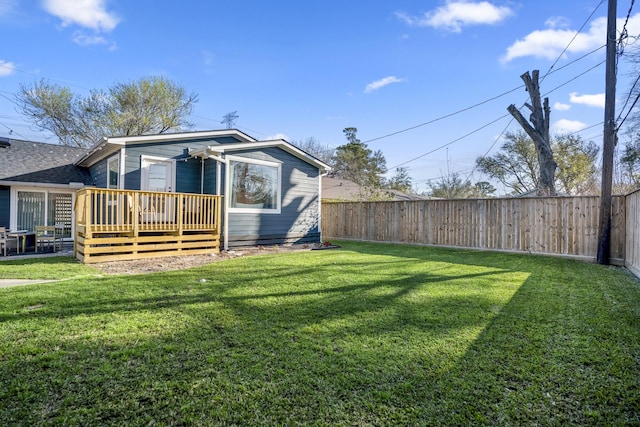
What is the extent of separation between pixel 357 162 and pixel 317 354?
25.5 meters

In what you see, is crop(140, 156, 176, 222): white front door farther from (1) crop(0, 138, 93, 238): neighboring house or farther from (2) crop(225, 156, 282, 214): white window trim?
(1) crop(0, 138, 93, 238): neighboring house

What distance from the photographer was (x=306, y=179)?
35.3ft

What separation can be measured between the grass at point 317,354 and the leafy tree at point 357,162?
23.0 meters

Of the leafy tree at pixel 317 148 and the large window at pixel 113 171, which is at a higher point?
the leafy tree at pixel 317 148

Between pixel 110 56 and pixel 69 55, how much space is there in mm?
1718

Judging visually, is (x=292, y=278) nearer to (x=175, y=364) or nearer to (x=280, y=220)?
(x=175, y=364)

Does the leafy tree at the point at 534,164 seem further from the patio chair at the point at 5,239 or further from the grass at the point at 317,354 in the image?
the patio chair at the point at 5,239

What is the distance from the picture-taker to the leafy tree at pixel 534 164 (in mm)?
17250

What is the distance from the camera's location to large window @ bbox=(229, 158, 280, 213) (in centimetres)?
896

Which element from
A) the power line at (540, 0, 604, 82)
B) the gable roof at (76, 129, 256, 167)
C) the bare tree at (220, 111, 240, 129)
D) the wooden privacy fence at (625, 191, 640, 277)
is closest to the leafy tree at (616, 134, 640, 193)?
the power line at (540, 0, 604, 82)

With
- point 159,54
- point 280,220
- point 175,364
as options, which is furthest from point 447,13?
point 159,54

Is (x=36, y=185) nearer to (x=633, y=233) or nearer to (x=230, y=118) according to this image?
(x=633, y=233)

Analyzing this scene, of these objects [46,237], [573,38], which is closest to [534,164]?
[573,38]

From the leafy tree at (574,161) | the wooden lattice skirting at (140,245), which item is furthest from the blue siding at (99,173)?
the leafy tree at (574,161)
